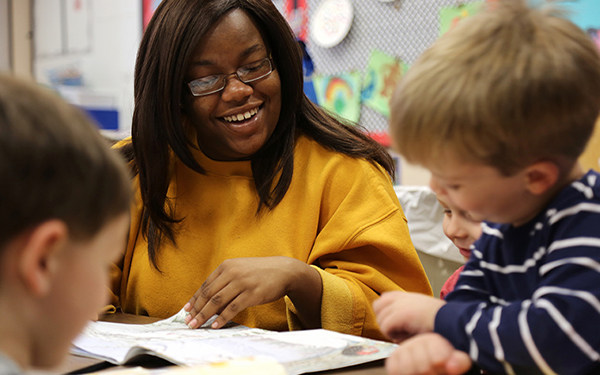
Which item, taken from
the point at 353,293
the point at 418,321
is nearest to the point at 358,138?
the point at 353,293

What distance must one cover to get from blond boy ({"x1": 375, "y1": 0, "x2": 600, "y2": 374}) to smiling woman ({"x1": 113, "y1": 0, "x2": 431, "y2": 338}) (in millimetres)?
415

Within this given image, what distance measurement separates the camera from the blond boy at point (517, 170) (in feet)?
1.61

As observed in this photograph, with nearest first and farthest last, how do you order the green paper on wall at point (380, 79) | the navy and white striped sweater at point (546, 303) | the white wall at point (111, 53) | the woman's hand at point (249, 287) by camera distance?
the navy and white striped sweater at point (546, 303)
the woman's hand at point (249, 287)
the green paper on wall at point (380, 79)
the white wall at point (111, 53)

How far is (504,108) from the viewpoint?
1.65 ft

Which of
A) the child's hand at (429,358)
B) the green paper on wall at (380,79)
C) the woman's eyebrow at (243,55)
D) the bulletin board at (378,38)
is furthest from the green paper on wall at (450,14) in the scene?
the child's hand at (429,358)

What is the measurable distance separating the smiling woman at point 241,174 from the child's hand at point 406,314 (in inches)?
13.4

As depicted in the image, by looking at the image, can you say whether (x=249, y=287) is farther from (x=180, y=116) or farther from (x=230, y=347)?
(x=180, y=116)

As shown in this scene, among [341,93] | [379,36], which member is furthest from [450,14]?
[341,93]

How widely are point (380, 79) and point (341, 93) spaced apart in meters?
0.20

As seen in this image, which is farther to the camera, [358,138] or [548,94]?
[358,138]

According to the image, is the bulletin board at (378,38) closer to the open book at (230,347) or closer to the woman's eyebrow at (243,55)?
the woman's eyebrow at (243,55)

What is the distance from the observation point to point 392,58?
204cm

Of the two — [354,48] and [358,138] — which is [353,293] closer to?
[358,138]

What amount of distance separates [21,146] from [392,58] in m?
1.78
